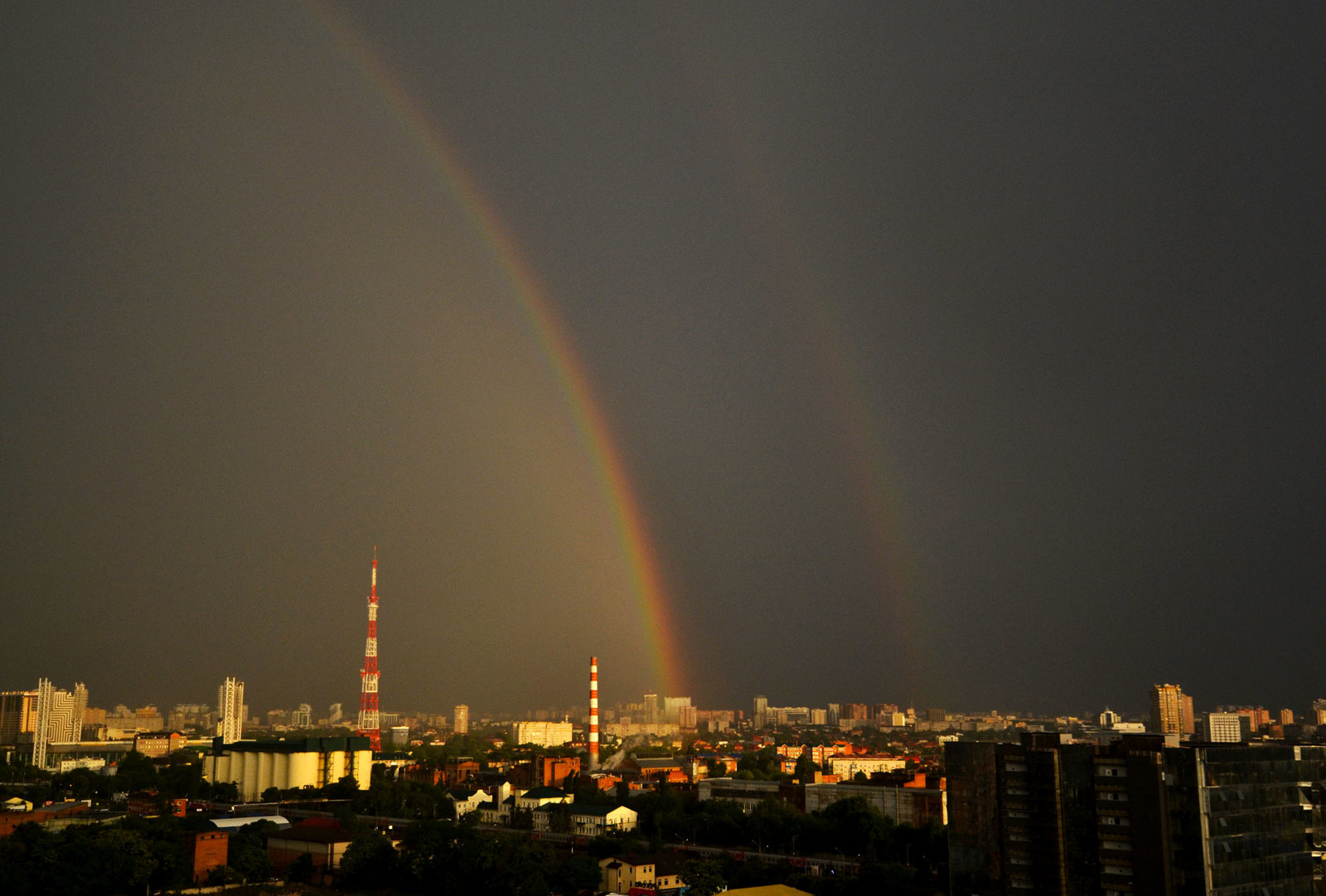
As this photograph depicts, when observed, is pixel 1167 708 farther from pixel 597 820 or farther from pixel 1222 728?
pixel 597 820

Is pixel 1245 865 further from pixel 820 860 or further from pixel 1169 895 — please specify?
pixel 820 860

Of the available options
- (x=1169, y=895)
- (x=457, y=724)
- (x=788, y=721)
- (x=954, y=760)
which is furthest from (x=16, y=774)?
(x=788, y=721)

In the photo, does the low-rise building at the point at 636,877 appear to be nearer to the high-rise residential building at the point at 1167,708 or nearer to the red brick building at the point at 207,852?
the red brick building at the point at 207,852

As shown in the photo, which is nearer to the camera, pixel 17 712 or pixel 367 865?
pixel 367 865

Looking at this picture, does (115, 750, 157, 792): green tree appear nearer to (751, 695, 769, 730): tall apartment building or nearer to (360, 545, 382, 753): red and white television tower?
(360, 545, 382, 753): red and white television tower

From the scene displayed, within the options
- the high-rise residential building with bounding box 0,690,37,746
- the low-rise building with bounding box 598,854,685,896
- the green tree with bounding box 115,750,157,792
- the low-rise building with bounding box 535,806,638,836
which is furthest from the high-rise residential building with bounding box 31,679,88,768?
the low-rise building with bounding box 598,854,685,896

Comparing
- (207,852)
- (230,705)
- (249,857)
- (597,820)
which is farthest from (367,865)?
(230,705)
